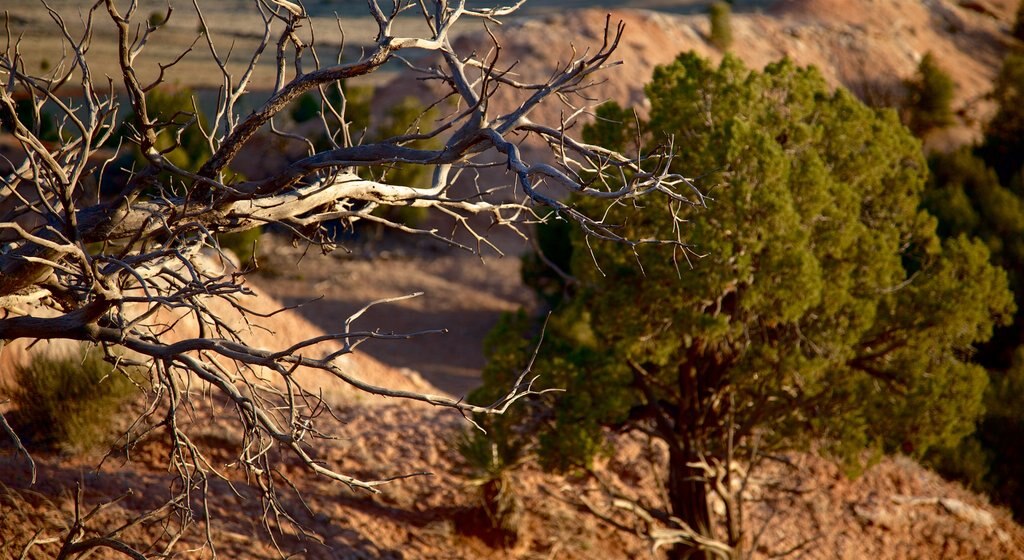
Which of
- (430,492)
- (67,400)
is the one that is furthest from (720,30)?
(67,400)

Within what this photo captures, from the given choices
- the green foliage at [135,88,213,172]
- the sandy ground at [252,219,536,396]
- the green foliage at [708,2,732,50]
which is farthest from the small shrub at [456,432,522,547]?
the green foliage at [708,2,732,50]

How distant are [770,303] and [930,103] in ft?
85.0

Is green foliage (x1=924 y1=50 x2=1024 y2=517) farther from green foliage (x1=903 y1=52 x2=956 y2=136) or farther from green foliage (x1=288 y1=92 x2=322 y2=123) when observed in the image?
green foliage (x1=288 y1=92 x2=322 y2=123)

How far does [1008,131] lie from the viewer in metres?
23.9

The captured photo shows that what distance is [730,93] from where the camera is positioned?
7910 mm

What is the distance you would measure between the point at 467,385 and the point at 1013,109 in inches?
653

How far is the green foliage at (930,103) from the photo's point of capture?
3038cm

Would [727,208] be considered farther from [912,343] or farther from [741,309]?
[912,343]

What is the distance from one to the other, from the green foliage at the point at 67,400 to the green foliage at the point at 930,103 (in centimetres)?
2664

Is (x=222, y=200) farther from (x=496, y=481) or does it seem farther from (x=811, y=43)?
(x=811, y=43)

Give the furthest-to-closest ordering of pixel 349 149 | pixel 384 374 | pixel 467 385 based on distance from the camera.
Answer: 1. pixel 467 385
2. pixel 384 374
3. pixel 349 149

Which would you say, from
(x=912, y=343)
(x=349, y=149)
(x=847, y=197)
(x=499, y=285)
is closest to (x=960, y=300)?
(x=912, y=343)

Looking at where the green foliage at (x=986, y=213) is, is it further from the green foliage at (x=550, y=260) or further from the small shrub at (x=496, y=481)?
the small shrub at (x=496, y=481)

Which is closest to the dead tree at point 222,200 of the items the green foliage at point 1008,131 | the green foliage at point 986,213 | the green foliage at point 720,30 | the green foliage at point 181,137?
the green foliage at point 181,137
